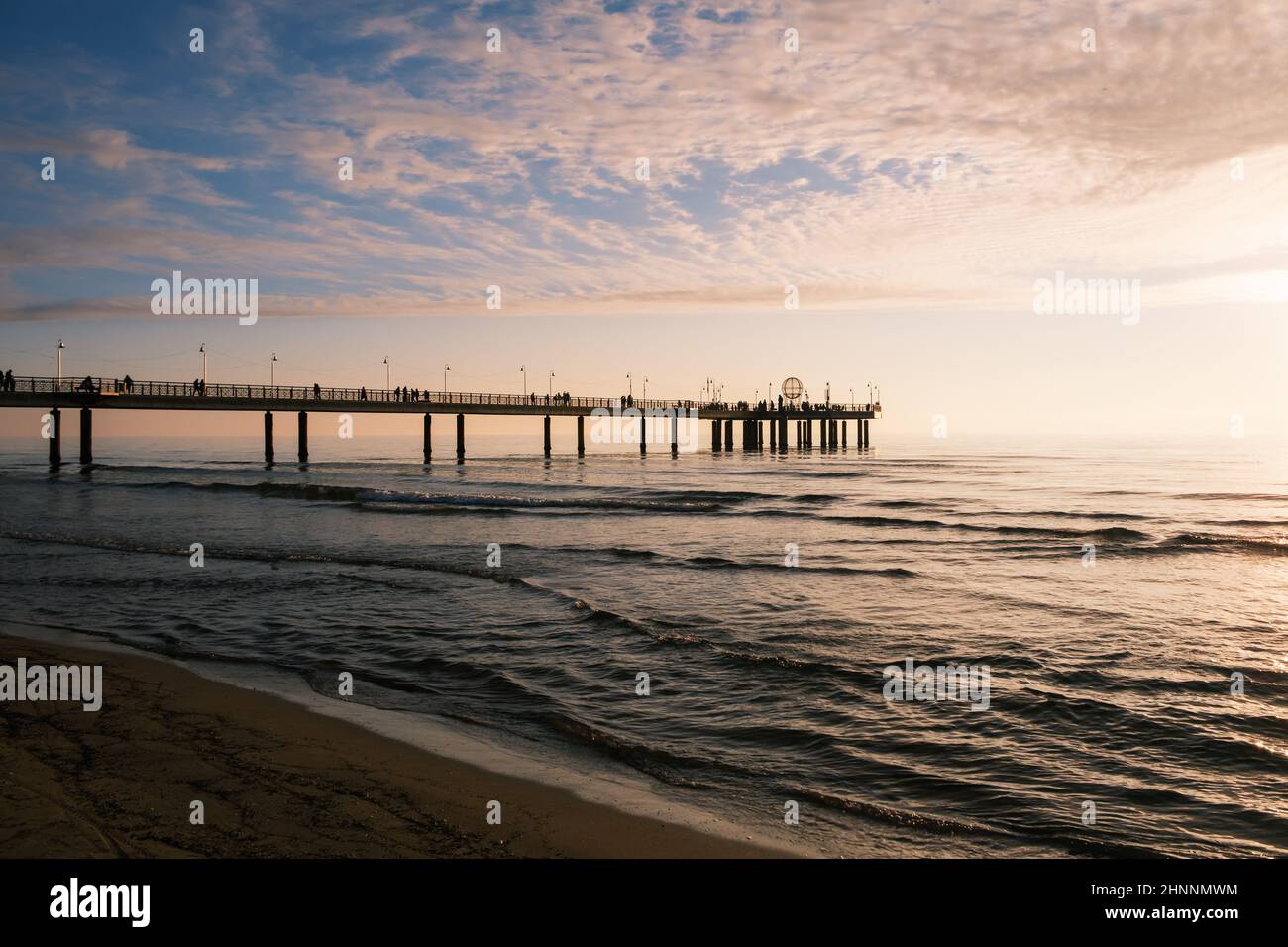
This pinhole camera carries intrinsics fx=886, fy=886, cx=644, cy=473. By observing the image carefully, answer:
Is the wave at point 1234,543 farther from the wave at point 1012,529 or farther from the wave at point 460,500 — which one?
the wave at point 460,500

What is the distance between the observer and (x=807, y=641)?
13.1 meters

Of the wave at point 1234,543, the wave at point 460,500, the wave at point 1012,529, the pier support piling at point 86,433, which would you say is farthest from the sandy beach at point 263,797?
the pier support piling at point 86,433

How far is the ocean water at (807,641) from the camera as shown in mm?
7434

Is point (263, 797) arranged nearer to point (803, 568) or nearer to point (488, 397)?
point (803, 568)

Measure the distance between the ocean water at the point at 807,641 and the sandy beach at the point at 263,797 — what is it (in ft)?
3.62

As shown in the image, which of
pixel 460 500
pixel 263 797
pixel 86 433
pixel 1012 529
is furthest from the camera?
pixel 86 433

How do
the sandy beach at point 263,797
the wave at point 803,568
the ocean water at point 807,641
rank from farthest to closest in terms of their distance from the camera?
the wave at point 803,568, the ocean water at point 807,641, the sandy beach at point 263,797

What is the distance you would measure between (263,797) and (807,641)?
8372 mm

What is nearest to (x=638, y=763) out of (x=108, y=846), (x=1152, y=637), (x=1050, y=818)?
(x=1050, y=818)

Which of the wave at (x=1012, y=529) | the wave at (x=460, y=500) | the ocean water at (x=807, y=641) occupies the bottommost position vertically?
the ocean water at (x=807, y=641)

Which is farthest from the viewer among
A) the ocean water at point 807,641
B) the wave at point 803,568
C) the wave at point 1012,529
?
the wave at point 1012,529

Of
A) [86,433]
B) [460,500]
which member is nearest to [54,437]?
[86,433]

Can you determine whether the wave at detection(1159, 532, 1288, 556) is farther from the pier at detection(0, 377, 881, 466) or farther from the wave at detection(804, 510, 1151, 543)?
the pier at detection(0, 377, 881, 466)

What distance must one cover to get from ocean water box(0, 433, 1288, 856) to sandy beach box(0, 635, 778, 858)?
3.62 feet
